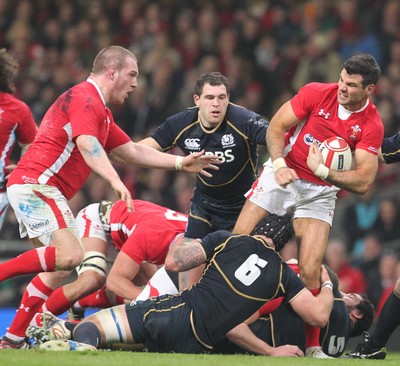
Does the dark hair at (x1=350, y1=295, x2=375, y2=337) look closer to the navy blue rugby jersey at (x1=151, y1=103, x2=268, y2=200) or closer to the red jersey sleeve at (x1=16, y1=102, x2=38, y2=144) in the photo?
the navy blue rugby jersey at (x1=151, y1=103, x2=268, y2=200)

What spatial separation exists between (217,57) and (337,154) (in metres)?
6.89

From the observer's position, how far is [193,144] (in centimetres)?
912

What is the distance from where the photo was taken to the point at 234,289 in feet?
24.3

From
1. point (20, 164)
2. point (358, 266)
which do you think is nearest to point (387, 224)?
point (358, 266)

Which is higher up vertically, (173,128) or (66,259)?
(173,128)

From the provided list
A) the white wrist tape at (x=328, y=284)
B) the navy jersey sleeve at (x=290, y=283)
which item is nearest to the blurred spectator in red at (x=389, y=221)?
the white wrist tape at (x=328, y=284)

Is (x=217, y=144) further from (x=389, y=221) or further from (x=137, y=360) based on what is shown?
(x=389, y=221)

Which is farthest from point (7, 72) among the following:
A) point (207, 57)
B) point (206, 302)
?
point (207, 57)

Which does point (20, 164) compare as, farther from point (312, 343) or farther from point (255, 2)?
point (255, 2)

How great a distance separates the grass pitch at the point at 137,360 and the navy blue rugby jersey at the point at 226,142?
202 cm

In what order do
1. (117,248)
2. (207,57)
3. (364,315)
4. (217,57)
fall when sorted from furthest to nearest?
(217,57)
(207,57)
(117,248)
(364,315)

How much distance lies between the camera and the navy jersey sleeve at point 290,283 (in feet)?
24.7

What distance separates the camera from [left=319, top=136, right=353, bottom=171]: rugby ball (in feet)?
26.5

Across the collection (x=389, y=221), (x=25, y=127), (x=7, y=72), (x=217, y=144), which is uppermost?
(x=7, y=72)
